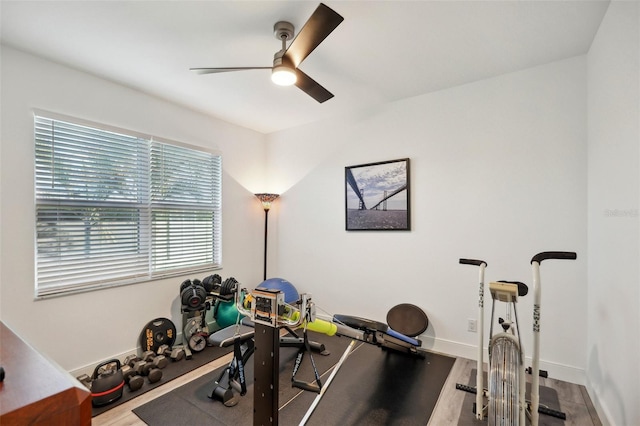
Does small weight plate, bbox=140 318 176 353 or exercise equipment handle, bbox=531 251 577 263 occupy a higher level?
exercise equipment handle, bbox=531 251 577 263

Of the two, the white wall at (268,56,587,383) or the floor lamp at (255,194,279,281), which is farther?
the floor lamp at (255,194,279,281)

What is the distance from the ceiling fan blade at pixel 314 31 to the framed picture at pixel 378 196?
1.76m

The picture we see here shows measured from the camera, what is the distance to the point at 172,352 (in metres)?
2.95

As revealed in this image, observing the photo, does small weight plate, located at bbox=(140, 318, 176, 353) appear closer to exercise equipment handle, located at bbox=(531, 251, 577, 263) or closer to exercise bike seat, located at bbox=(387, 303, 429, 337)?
exercise bike seat, located at bbox=(387, 303, 429, 337)

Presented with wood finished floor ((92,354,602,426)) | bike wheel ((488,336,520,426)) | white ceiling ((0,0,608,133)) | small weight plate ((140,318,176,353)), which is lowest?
wood finished floor ((92,354,602,426))

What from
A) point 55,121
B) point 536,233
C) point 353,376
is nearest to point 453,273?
point 536,233

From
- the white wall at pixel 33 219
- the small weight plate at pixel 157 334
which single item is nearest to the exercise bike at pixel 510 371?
the small weight plate at pixel 157 334

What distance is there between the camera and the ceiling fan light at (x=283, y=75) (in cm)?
206

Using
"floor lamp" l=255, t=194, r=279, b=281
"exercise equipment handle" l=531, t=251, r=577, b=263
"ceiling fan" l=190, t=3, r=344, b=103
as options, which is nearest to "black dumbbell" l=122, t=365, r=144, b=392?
"floor lamp" l=255, t=194, r=279, b=281

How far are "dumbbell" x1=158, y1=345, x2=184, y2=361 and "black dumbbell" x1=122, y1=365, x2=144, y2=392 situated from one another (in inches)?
14.9

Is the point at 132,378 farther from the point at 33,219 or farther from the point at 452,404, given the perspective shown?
the point at 452,404

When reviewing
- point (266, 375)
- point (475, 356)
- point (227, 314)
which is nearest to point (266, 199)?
point (227, 314)

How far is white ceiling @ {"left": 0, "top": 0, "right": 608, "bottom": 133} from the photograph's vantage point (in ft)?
6.32

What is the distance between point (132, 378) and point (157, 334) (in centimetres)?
65
